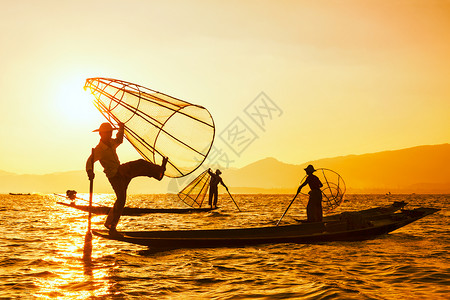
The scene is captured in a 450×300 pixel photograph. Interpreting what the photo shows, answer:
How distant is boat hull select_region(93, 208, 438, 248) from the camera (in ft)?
33.8

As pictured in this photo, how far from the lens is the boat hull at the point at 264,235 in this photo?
1029 cm

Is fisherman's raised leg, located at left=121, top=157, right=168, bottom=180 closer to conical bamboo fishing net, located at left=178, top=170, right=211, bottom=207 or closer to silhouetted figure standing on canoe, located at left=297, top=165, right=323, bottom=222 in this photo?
silhouetted figure standing on canoe, located at left=297, top=165, right=323, bottom=222

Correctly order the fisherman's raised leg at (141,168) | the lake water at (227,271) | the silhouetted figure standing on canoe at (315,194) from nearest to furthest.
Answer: the lake water at (227,271)
the fisherman's raised leg at (141,168)
the silhouetted figure standing on canoe at (315,194)

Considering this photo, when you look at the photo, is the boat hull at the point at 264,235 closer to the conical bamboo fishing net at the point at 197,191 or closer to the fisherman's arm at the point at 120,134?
the fisherman's arm at the point at 120,134

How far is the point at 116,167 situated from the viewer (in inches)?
385

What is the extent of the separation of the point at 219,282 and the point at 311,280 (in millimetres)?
1744

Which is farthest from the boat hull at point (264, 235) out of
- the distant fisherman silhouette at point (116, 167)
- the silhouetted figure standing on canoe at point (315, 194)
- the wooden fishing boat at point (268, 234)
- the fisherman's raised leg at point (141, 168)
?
the fisherman's raised leg at point (141, 168)

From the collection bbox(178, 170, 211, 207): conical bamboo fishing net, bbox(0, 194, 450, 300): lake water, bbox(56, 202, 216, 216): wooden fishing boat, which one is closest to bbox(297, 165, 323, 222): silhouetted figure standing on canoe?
bbox(0, 194, 450, 300): lake water

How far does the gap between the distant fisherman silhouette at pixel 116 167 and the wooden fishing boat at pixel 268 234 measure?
102 cm

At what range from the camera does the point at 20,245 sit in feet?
39.3

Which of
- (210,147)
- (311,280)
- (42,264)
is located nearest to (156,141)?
(210,147)

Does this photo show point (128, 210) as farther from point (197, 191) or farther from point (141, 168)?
point (141, 168)

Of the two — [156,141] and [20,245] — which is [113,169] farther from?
[20,245]

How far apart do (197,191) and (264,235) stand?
14.3 metres
